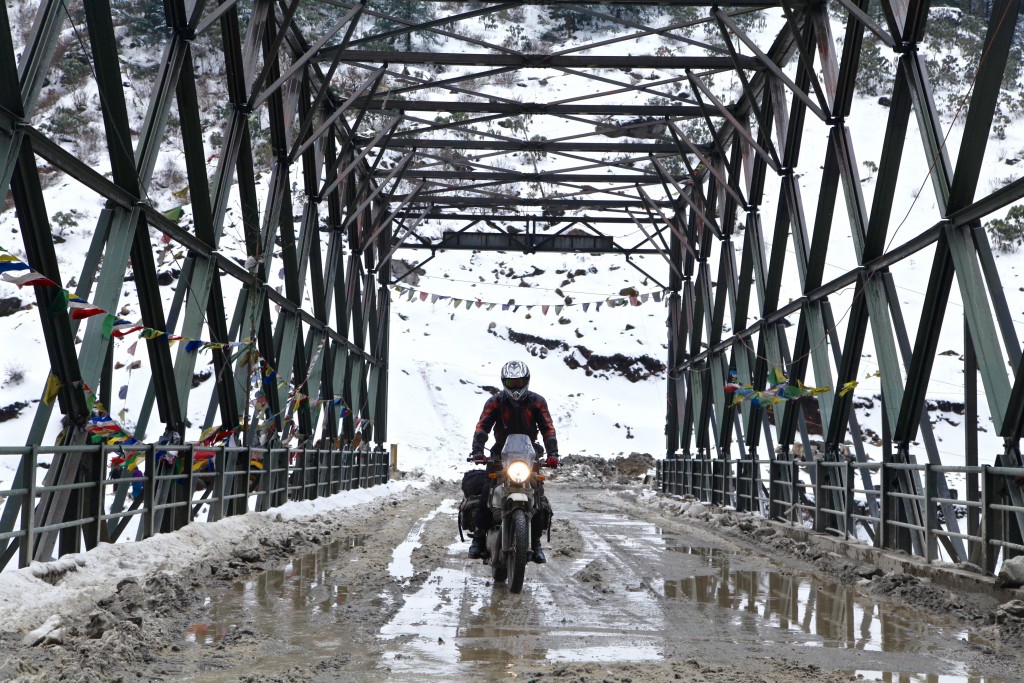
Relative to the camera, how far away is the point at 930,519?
8.84 metres

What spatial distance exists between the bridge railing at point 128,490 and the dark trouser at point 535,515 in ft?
9.64

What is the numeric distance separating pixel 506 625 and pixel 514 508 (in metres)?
1.71

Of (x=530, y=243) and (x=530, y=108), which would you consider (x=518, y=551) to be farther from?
(x=530, y=243)

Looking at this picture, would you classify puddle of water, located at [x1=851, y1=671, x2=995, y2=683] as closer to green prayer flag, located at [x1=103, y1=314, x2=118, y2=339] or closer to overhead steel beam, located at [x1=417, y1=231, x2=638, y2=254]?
green prayer flag, located at [x1=103, y1=314, x2=118, y2=339]

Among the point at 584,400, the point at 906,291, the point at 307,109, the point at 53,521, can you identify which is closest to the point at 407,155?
the point at 307,109

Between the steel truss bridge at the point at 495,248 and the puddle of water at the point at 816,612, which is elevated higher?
the steel truss bridge at the point at 495,248

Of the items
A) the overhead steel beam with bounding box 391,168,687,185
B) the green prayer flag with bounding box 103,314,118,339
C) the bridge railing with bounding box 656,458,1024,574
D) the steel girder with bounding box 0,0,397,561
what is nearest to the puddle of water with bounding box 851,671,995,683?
the bridge railing with bounding box 656,458,1024,574

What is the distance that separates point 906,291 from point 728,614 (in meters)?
55.7

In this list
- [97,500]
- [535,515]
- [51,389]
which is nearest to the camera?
[51,389]

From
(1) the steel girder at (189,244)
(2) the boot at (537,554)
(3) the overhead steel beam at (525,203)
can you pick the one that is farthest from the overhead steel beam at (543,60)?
(2) the boot at (537,554)

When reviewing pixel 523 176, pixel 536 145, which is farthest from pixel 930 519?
pixel 523 176

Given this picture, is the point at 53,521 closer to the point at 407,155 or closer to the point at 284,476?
the point at 284,476

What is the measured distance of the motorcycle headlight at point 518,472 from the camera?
26.4 feet

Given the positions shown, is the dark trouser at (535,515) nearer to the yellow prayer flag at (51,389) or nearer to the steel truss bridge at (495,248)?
the steel truss bridge at (495,248)
